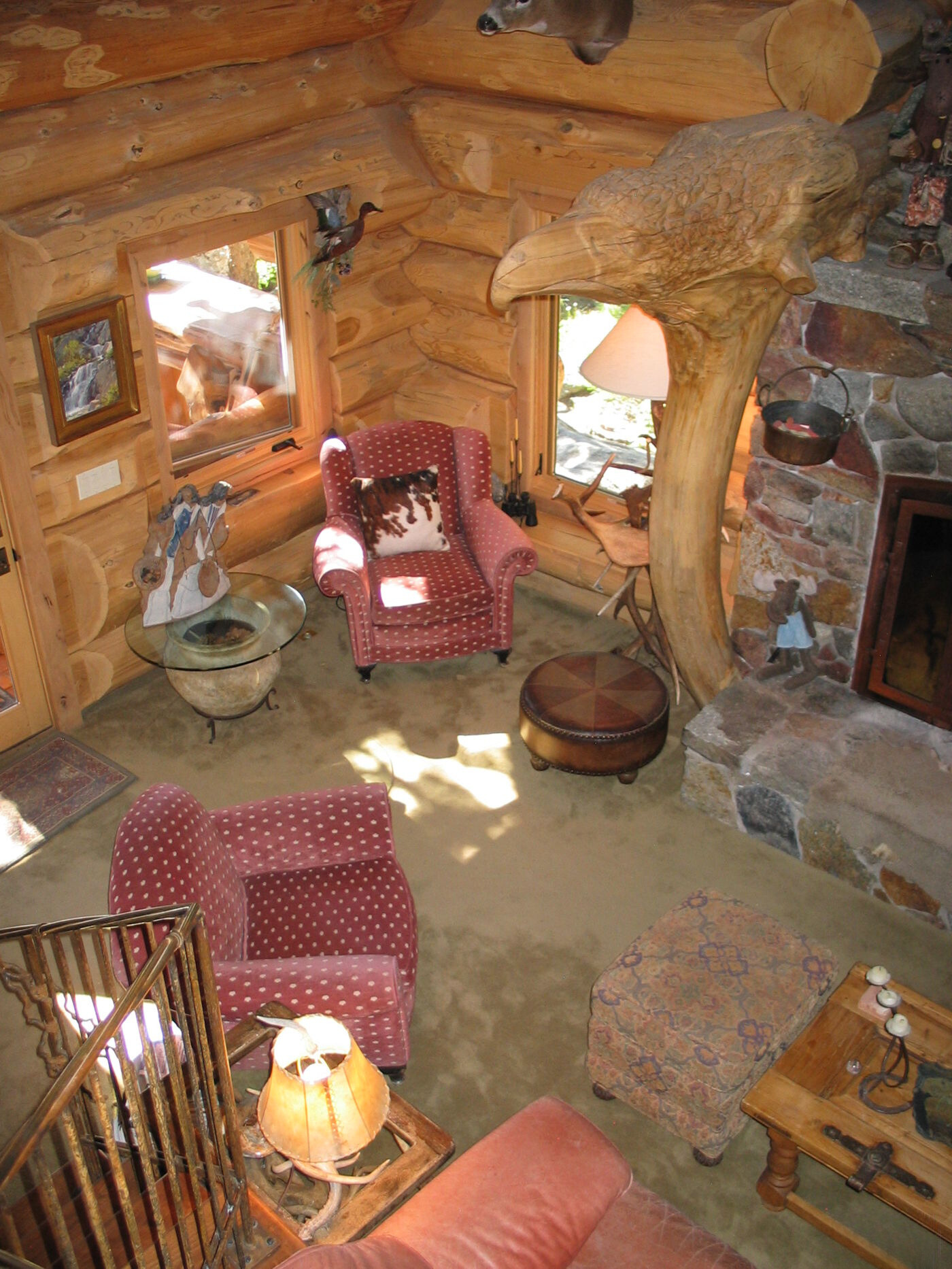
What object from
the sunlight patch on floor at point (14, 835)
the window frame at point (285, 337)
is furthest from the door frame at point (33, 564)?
the window frame at point (285, 337)

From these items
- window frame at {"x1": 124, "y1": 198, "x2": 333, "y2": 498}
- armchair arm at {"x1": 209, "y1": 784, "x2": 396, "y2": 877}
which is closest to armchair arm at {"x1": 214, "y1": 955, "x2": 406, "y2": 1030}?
armchair arm at {"x1": 209, "y1": 784, "x2": 396, "y2": 877}

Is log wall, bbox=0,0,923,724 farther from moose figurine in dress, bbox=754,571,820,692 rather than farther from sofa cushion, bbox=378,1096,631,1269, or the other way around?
sofa cushion, bbox=378,1096,631,1269

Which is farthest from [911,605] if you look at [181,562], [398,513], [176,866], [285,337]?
[285,337]

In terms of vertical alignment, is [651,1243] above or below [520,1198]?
below

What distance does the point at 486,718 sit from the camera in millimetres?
5320

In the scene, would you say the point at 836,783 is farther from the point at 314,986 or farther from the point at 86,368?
the point at 86,368

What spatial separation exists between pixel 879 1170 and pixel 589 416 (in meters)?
4.02

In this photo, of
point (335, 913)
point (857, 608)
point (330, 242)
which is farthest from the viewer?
point (330, 242)

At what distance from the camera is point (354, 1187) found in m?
3.11

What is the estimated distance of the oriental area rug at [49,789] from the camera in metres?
4.71

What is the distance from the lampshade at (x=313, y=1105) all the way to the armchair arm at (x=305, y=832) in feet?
4.18

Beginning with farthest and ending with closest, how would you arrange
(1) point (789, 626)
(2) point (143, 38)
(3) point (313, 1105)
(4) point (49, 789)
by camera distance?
(4) point (49, 789) → (1) point (789, 626) → (2) point (143, 38) → (3) point (313, 1105)

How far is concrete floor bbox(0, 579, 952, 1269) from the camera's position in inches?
141

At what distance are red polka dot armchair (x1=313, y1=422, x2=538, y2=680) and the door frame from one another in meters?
1.14
